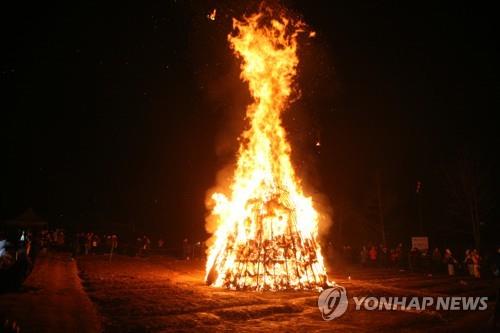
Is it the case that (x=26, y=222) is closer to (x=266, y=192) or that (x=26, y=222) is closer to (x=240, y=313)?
(x=266, y=192)

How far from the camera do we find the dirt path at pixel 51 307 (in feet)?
26.5

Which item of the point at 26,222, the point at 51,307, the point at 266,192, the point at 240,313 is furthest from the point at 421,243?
the point at 26,222

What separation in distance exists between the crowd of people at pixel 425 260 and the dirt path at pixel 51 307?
16.6m

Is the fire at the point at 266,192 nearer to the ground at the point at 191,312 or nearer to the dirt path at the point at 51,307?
the ground at the point at 191,312

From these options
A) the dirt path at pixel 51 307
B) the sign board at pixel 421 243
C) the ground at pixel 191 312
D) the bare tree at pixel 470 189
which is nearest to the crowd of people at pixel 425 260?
the sign board at pixel 421 243

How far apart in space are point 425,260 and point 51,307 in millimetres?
18980

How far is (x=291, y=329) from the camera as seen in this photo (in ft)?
27.4

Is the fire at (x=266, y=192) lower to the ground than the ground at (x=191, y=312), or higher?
higher

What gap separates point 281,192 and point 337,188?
73.6 ft

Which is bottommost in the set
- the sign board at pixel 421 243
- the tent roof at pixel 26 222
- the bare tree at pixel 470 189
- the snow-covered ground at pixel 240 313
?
the snow-covered ground at pixel 240 313

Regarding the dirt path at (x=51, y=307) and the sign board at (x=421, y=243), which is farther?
the sign board at (x=421, y=243)

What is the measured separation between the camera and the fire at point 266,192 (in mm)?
14711

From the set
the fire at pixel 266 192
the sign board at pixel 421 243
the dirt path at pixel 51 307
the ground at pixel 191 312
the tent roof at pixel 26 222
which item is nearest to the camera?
the dirt path at pixel 51 307

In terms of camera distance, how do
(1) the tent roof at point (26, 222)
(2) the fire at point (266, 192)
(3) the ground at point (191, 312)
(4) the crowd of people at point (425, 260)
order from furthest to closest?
(1) the tent roof at point (26, 222), (4) the crowd of people at point (425, 260), (2) the fire at point (266, 192), (3) the ground at point (191, 312)
